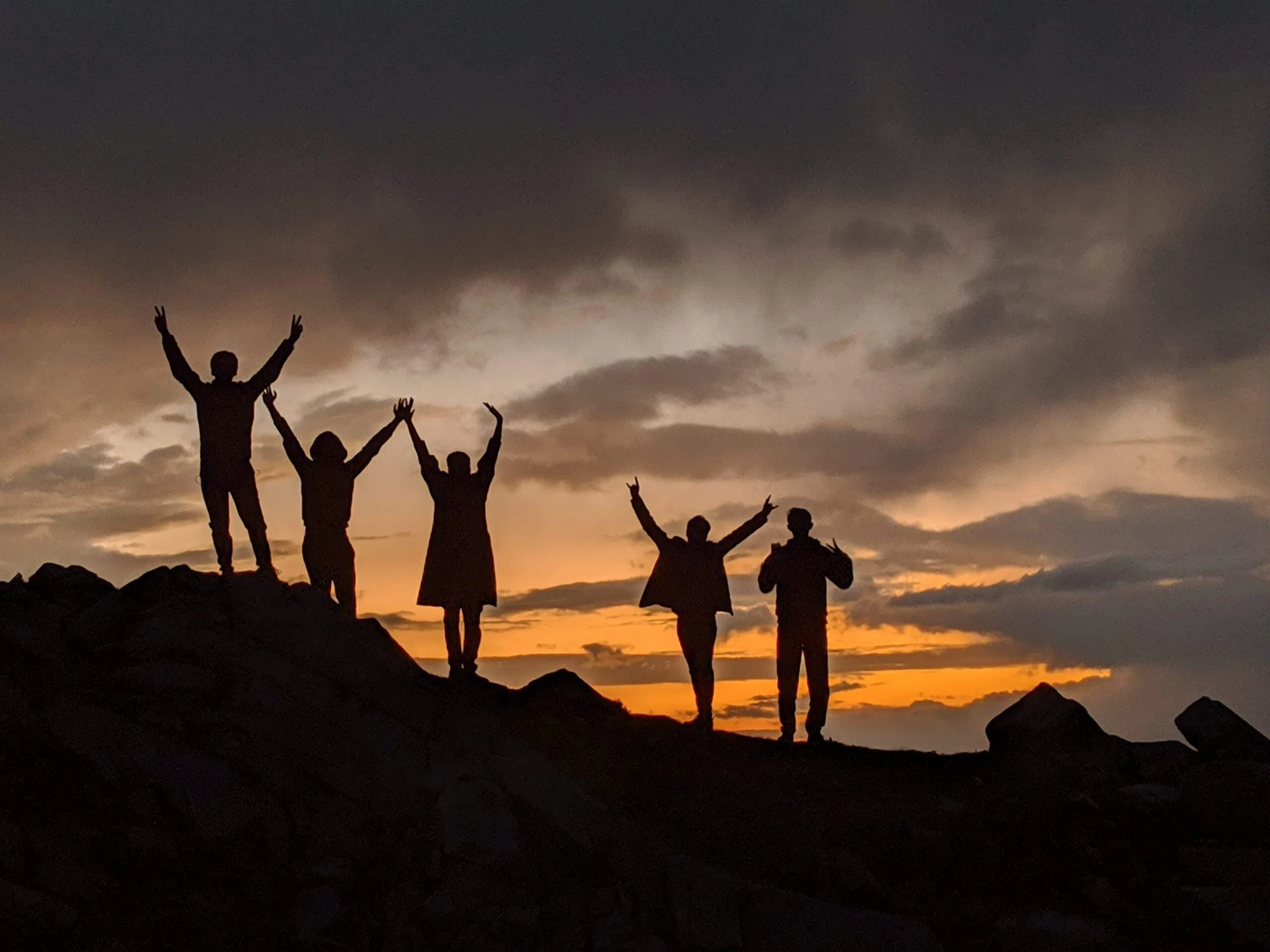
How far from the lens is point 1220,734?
57.3ft

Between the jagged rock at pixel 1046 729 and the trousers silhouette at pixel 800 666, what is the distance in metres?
2.55

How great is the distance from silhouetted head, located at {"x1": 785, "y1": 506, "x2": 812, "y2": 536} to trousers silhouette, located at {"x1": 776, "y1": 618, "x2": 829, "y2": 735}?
4.15 ft

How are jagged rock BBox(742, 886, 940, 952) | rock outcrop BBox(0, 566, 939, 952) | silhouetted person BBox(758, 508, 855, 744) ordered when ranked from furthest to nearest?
1. silhouetted person BBox(758, 508, 855, 744)
2. jagged rock BBox(742, 886, 940, 952)
3. rock outcrop BBox(0, 566, 939, 952)

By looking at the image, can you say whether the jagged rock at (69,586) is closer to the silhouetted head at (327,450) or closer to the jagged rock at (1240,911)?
the silhouetted head at (327,450)

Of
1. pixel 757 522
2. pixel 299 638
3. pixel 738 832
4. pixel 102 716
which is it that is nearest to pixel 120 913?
pixel 102 716

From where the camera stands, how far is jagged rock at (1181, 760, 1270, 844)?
48.5ft

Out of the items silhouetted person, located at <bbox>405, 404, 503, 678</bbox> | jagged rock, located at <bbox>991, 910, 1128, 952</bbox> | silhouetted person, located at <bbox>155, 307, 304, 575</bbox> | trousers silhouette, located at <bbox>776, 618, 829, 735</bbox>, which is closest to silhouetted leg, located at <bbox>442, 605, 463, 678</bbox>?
silhouetted person, located at <bbox>405, 404, 503, 678</bbox>

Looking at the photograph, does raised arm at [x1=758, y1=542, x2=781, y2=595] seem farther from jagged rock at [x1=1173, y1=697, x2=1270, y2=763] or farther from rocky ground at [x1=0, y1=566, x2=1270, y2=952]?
jagged rock at [x1=1173, y1=697, x2=1270, y2=763]

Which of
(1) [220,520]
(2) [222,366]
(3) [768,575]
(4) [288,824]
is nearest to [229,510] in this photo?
(1) [220,520]

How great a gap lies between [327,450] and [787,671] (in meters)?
7.21

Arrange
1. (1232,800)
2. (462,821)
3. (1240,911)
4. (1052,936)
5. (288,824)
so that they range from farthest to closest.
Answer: (1232,800)
(1240,911)
(1052,936)
(462,821)
(288,824)

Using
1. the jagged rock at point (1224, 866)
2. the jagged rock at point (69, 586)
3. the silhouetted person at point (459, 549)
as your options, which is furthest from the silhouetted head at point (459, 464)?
the jagged rock at point (1224, 866)

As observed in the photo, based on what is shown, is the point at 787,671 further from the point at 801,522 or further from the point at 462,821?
the point at 462,821

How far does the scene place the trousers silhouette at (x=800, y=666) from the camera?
17.7 m
